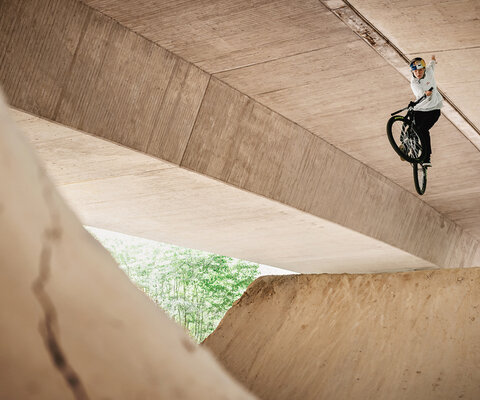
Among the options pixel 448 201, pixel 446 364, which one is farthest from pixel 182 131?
pixel 448 201

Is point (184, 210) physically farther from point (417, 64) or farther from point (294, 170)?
point (417, 64)

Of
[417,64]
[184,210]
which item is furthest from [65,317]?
[184,210]

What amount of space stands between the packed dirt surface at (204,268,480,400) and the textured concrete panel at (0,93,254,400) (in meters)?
6.67

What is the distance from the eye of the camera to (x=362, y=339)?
352 inches

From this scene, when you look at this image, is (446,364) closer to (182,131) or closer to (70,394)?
(182,131)

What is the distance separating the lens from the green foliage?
27031 mm

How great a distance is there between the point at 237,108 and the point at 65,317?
9120 millimetres

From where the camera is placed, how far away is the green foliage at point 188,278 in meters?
27.0

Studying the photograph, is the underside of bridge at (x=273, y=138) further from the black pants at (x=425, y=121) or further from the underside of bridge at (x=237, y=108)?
the black pants at (x=425, y=121)

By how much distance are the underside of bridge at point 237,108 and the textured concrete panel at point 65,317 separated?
245 inches

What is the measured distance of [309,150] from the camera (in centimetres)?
1178

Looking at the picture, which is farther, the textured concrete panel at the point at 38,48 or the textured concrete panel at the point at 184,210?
the textured concrete panel at the point at 184,210

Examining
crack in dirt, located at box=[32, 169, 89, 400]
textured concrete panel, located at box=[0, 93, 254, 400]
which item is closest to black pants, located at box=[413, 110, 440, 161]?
textured concrete panel, located at box=[0, 93, 254, 400]

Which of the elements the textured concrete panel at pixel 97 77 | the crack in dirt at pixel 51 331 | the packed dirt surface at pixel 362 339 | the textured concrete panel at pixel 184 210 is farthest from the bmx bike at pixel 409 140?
the crack in dirt at pixel 51 331
